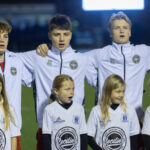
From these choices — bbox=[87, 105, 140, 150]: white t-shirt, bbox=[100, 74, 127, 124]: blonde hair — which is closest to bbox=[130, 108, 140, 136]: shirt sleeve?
bbox=[87, 105, 140, 150]: white t-shirt

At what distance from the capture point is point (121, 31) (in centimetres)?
508

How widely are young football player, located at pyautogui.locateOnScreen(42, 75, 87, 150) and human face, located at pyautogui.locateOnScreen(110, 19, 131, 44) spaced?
2.93 feet

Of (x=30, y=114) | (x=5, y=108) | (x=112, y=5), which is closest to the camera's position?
(x=5, y=108)

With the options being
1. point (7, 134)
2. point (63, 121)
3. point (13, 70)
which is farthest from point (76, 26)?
point (7, 134)

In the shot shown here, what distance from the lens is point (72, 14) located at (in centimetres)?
2428

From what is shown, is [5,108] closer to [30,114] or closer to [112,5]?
[30,114]

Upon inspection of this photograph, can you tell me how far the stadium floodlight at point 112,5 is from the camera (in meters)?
19.9

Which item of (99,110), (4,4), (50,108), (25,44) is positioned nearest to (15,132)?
(50,108)

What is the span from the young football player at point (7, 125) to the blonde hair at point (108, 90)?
0.86 m

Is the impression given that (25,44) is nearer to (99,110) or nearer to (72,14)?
(72,14)

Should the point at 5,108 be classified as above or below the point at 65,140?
above

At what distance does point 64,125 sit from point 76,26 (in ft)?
65.6

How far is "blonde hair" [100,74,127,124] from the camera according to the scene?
4.56 m

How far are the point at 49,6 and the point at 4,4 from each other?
120 inches
